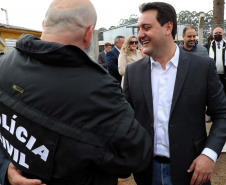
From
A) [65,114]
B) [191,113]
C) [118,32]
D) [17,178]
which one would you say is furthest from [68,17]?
[118,32]

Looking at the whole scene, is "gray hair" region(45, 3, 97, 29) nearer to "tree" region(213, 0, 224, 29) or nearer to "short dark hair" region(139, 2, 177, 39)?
"short dark hair" region(139, 2, 177, 39)

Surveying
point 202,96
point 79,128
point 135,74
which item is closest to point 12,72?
point 79,128

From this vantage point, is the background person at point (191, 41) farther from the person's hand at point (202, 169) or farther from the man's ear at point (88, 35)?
the man's ear at point (88, 35)

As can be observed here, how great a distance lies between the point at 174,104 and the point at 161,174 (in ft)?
1.63

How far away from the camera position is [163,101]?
1.54 metres

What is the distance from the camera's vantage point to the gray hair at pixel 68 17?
1.05m

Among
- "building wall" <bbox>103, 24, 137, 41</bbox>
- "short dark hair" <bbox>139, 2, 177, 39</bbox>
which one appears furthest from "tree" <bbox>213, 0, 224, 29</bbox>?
"building wall" <bbox>103, 24, 137, 41</bbox>

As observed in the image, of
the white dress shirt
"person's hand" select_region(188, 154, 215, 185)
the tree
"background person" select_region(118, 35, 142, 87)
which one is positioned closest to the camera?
"person's hand" select_region(188, 154, 215, 185)

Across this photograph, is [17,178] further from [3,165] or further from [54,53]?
[54,53]

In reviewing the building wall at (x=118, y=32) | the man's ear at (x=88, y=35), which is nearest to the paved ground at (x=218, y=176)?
the man's ear at (x=88, y=35)

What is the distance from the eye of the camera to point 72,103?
0.93 metres

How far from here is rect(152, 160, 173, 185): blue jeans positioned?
60.4 inches

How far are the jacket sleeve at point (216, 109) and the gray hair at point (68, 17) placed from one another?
923 mm

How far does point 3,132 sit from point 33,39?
46 centimetres
